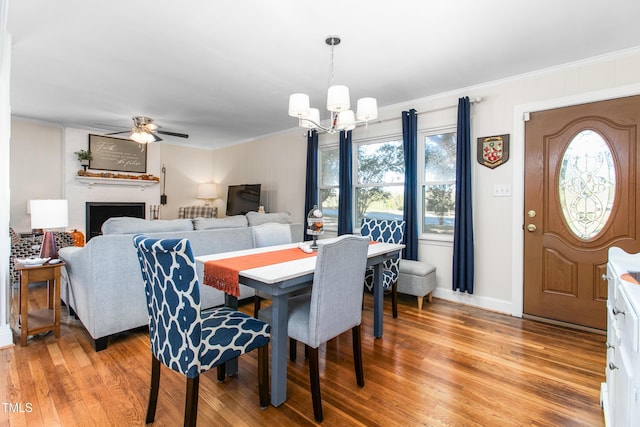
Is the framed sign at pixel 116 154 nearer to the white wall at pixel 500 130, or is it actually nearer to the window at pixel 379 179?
the window at pixel 379 179

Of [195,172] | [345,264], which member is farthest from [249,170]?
[345,264]

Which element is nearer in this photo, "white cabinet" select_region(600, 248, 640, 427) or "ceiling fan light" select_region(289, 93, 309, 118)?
"white cabinet" select_region(600, 248, 640, 427)

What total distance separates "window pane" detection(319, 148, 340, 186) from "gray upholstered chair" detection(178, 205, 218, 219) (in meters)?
3.02

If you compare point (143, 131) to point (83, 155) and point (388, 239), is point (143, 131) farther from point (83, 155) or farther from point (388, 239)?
point (388, 239)

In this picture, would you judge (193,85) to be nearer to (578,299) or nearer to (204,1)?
(204,1)

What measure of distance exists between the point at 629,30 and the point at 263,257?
3163 millimetres

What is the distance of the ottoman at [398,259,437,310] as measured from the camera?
3.36 meters

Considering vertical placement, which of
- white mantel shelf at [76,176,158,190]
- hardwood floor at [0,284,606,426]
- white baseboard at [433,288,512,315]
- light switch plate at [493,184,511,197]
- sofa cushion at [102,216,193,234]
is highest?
white mantel shelf at [76,176,158,190]

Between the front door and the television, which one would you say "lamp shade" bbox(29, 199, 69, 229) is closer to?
the television

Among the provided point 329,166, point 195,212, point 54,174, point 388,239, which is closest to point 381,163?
point 329,166

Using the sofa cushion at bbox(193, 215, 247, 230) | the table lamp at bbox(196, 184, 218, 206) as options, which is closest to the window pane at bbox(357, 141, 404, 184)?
the sofa cushion at bbox(193, 215, 247, 230)

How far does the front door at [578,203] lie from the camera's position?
8.67 ft

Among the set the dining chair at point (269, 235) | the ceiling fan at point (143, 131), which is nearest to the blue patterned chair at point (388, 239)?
the dining chair at point (269, 235)

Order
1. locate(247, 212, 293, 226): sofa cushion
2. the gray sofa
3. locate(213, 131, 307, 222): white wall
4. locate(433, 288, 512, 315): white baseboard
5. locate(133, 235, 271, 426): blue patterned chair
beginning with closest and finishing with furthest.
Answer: locate(133, 235, 271, 426): blue patterned chair
the gray sofa
locate(433, 288, 512, 315): white baseboard
locate(247, 212, 293, 226): sofa cushion
locate(213, 131, 307, 222): white wall
